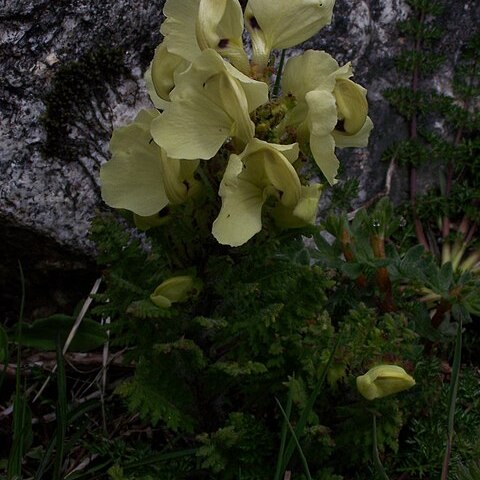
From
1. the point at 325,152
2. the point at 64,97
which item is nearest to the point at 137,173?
the point at 325,152

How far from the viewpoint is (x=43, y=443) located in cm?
200

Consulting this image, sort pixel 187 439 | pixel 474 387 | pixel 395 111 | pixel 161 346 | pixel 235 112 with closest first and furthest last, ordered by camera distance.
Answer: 1. pixel 235 112
2. pixel 161 346
3. pixel 187 439
4. pixel 474 387
5. pixel 395 111

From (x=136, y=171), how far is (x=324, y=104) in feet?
1.20

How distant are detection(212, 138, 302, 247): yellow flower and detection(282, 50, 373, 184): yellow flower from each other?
0.16 feet

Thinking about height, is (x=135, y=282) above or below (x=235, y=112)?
below

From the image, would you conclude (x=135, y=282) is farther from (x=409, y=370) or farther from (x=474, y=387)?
(x=474, y=387)

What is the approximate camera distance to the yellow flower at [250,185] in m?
1.20

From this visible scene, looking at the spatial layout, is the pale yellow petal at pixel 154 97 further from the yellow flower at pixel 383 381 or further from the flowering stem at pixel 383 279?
the flowering stem at pixel 383 279

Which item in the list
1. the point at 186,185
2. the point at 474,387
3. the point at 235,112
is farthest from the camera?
the point at 474,387

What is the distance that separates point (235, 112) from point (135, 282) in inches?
20.7

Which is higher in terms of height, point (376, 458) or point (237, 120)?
point (237, 120)

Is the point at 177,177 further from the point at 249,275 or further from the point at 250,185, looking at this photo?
the point at 249,275

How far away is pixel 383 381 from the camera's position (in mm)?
1458

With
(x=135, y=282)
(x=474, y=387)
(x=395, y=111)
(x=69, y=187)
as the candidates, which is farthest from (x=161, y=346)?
(x=395, y=111)
